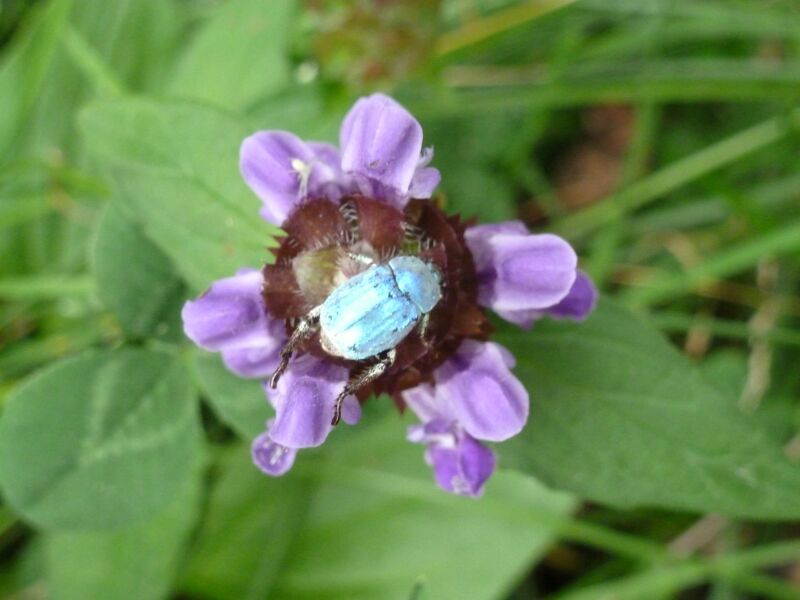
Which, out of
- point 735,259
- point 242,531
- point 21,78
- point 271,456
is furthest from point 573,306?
point 21,78

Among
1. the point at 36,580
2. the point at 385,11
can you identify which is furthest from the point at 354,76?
the point at 36,580

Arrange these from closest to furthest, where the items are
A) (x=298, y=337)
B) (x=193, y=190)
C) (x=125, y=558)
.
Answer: (x=298, y=337)
(x=193, y=190)
(x=125, y=558)

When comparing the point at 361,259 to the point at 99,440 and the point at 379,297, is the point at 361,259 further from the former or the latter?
the point at 99,440

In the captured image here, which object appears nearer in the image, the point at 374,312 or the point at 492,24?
the point at 374,312

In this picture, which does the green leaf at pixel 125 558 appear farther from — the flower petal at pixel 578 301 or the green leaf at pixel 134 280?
the flower petal at pixel 578 301

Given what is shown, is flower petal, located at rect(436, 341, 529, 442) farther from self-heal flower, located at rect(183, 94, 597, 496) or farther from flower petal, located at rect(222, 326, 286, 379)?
flower petal, located at rect(222, 326, 286, 379)
